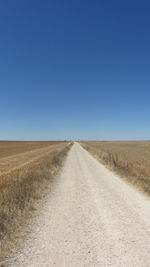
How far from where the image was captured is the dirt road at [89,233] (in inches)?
177

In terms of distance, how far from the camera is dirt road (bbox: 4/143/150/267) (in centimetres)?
450

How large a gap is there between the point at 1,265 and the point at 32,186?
Answer: 6.42 meters

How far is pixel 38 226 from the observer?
6.42 meters

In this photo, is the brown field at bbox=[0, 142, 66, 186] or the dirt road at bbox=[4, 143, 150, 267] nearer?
the dirt road at bbox=[4, 143, 150, 267]

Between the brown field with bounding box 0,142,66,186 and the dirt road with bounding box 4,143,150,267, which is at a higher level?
the brown field with bounding box 0,142,66,186

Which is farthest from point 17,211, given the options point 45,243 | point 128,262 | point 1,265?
point 128,262

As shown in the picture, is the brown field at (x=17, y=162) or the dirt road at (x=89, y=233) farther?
the brown field at (x=17, y=162)

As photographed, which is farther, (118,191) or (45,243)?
(118,191)

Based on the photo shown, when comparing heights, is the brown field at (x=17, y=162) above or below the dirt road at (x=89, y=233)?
above

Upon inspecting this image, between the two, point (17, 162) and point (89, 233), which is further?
point (17, 162)

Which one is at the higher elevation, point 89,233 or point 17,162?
point 17,162

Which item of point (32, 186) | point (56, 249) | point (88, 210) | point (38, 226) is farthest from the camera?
point (32, 186)

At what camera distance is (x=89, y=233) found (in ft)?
19.2

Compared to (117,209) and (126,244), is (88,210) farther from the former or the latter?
(126,244)
